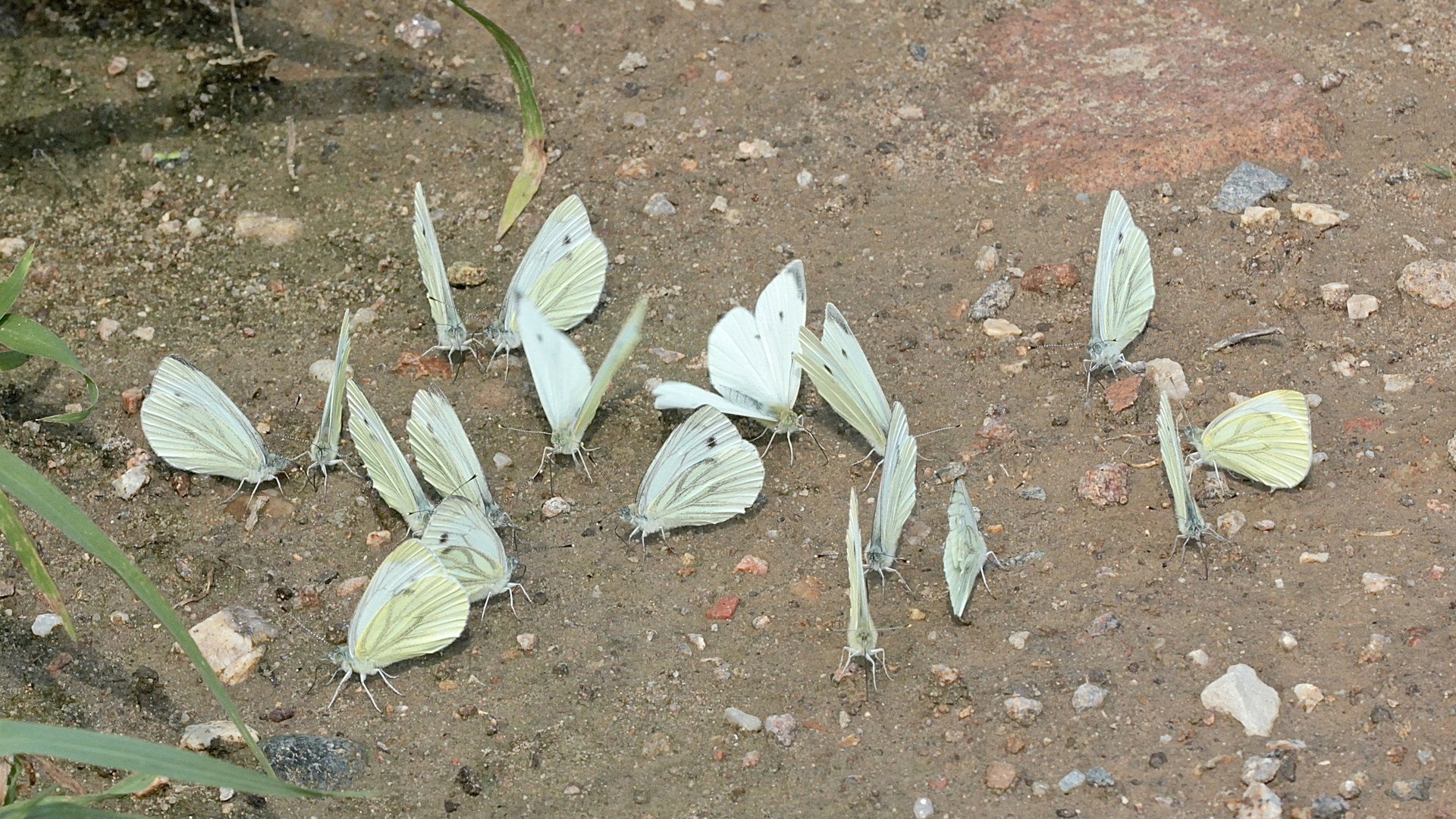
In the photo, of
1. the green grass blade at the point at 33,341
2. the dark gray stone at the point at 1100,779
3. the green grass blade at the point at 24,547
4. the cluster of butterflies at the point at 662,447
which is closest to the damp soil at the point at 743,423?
the dark gray stone at the point at 1100,779

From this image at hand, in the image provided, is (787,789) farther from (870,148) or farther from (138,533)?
(870,148)

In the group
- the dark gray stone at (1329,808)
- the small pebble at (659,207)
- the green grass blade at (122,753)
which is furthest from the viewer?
the small pebble at (659,207)

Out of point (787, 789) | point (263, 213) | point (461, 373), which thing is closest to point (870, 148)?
point (461, 373)

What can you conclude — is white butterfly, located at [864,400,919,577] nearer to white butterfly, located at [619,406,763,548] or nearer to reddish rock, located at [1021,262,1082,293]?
white butterfly, located at [619,406,763,548]

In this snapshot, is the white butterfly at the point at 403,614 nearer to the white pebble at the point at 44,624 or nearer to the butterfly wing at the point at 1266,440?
the white pebble at the point at 44,624

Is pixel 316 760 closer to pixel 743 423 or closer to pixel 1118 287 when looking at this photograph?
pixel 743 423

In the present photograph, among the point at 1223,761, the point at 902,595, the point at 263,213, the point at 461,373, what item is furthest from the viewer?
the point at 263,213

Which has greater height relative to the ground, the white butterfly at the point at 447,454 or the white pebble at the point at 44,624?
the white butterfly at the point at 447,454
